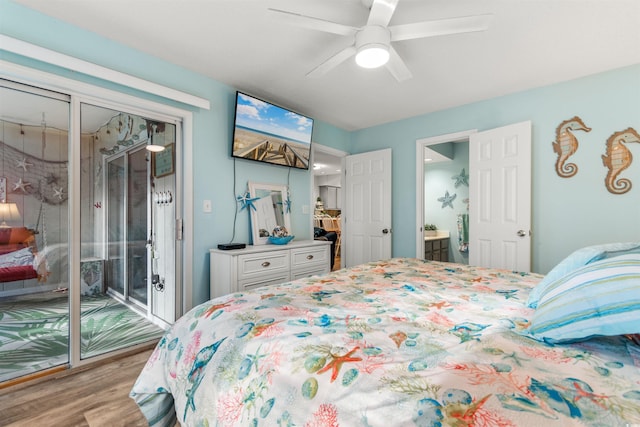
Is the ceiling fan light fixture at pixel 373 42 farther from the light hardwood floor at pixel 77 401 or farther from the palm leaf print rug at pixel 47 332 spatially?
the palm leaf print rug at pixel 47 332

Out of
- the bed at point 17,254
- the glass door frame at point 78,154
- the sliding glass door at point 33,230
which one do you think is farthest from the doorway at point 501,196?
the bed at point 17,254

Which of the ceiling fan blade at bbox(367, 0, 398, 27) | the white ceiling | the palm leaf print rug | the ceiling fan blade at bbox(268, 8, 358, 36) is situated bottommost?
the palm leaf print rug

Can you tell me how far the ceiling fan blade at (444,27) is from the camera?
1.56 meters

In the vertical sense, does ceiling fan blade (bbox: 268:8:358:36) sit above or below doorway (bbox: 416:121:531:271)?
above

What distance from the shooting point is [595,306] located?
0.80 metres

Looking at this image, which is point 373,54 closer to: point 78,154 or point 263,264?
point 263,264

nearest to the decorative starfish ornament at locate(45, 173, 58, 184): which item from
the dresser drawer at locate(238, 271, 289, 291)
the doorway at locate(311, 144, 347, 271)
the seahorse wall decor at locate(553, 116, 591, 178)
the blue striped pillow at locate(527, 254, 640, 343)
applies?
the dresser drawer at locate(238, 271, 289, 291)

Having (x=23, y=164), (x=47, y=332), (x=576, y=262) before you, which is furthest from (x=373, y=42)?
(x=47, y=332)

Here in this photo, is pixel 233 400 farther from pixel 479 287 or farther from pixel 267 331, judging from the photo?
pixel 479 287

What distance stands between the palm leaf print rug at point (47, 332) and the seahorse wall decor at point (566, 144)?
13.7 ft

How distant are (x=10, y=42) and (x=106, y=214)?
1.18 meters

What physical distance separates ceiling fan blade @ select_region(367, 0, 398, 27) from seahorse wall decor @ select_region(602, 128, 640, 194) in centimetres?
244

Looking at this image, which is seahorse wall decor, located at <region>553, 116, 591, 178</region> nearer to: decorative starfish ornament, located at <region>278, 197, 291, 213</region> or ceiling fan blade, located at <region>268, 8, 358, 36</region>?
ceiling fan blade, located at <region>268, 8, 358, 36</region>

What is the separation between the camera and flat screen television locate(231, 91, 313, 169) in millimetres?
2861
